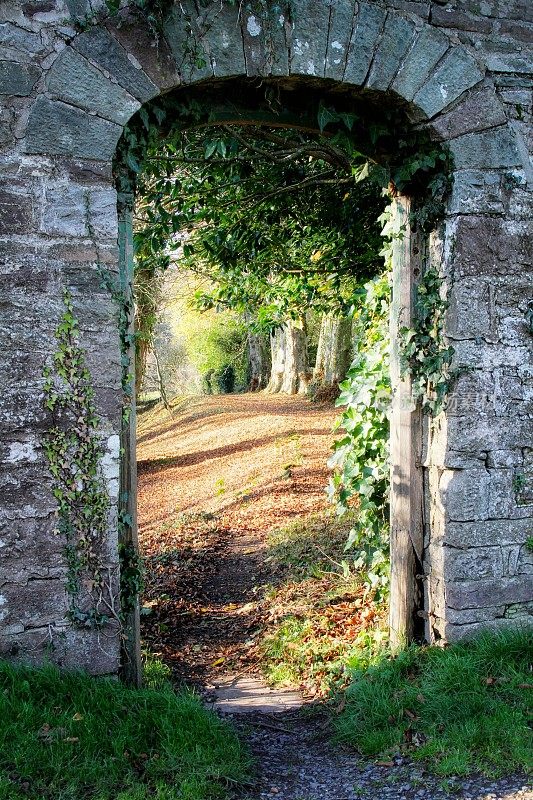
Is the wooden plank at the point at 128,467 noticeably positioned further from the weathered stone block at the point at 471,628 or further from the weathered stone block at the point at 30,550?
the weathered stone block at the point at 471,628

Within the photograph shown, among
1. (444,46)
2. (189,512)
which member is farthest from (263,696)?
(189,512)

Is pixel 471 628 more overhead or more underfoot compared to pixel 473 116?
more underfoot

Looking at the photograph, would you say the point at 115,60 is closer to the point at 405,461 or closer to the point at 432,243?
the point at 432,243

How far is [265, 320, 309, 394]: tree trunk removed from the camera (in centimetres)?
1869

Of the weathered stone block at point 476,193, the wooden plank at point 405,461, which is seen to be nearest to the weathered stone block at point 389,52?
the weathered stone block at point 476,193

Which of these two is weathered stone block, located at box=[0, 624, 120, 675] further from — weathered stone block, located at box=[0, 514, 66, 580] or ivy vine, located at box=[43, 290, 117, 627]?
weathered stone block, located at box=[0, 514, 66, 580]

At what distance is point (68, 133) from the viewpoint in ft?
11.3

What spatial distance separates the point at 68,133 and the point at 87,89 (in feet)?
0.76

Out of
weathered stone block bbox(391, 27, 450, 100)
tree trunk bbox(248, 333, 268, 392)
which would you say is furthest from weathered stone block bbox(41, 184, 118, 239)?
tree trunk bbox(248, 333, 268, 392)

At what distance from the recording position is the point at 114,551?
11.9ft

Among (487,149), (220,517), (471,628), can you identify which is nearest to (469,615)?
(471,628)

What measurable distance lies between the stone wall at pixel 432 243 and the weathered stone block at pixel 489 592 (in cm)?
1

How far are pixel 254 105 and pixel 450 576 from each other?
2.97 metres

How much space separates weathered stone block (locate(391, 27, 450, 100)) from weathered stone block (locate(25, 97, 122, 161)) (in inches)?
62.2
